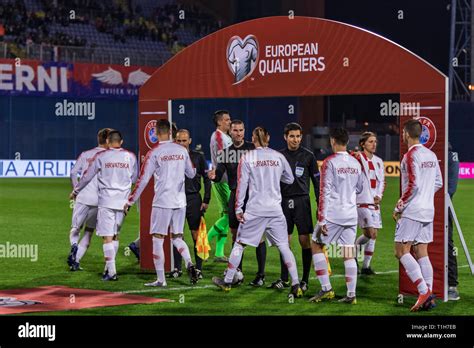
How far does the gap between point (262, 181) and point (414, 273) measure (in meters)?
2.11

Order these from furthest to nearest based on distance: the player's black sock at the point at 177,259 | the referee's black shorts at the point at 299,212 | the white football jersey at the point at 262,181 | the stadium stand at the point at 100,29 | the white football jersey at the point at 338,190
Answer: the stadium stand at the point at 100,29
the player's black sock at the point at 177,259
the referee's black shorts at the point at 299,212
the white football jersey at the point at 262,181
the white football jersey at the point at 338,190

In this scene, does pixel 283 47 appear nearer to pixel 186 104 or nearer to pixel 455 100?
pixel 186 104

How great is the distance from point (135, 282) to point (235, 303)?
7.48ft

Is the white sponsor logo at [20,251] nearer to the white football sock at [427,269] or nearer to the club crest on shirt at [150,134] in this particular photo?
the club crest on shirt at [150,134]

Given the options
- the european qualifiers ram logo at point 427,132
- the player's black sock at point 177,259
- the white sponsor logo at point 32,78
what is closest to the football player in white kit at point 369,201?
the european qualifiers ram logo at point 427,132

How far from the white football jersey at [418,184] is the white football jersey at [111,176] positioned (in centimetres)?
434

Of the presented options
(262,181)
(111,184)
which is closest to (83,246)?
(111,184)

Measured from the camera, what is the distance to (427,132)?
12.1 m

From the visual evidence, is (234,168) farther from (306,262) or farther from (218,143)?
(306,262)

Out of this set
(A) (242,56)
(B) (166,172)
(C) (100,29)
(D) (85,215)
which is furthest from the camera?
(C) (100,29)

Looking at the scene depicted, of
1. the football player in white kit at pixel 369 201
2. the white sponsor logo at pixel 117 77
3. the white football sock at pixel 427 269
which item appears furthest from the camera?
the white sponsor logo at pixel 117 77
